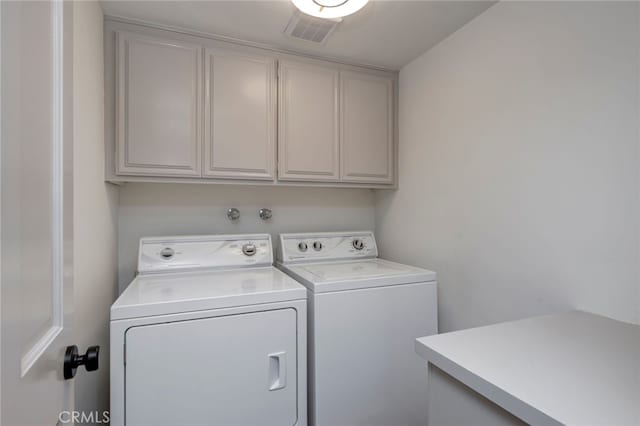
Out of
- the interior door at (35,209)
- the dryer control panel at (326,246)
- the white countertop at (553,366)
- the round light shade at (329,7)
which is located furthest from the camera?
the dryer control panel at (326,246)

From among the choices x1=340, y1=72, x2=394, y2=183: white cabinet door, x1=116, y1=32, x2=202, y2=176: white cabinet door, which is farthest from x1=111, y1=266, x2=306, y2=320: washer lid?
x1=340, y1=72, x2=394, y2=183: white cabinet door

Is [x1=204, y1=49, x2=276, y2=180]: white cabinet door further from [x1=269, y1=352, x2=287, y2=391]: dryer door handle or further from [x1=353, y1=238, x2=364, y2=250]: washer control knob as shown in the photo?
[x1=269, y1=352, x2=287, y2=391]: dryer door handle

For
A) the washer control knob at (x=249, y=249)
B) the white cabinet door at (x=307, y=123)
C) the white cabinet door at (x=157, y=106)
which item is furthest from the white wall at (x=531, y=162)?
the white cabinet door at (x=157, y=106)

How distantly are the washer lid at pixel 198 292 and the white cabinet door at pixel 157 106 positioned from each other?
1.99 feet

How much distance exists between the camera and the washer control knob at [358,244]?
2291mm

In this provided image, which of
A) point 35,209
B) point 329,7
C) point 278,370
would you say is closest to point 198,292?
point 278,370

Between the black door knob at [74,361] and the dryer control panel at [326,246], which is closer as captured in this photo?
the black door knob at [74,361]

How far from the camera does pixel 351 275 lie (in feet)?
5.51

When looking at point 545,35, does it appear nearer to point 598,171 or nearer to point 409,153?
point 598,171

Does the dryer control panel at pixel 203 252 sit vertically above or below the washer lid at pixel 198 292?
above

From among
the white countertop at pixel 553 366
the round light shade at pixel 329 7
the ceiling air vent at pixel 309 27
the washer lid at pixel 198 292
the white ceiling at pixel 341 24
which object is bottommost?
the white countertop at pixel 553 366

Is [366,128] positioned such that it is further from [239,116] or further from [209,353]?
[209,353]

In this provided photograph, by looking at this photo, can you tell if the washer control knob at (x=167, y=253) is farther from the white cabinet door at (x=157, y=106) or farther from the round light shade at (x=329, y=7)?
the round light shade at (x=329, y=7)

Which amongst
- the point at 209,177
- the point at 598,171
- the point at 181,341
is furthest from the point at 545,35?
the point at 181,341
